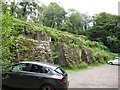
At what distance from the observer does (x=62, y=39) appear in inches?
605

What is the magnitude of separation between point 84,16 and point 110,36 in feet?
55.9

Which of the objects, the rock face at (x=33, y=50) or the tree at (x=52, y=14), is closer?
the rock face at (x=33, y=50)

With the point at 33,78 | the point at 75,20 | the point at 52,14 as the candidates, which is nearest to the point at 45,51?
the point at 33,78

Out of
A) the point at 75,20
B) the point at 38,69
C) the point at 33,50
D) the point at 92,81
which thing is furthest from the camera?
the point at 75,20

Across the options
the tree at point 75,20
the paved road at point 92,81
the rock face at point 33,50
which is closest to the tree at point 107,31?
the tree at point 75,20

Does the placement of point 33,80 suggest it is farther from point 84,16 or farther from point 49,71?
point 84,16

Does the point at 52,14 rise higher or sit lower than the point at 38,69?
higher

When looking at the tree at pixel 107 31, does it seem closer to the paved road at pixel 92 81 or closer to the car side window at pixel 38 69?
Result: the paved road at pixel 92 81

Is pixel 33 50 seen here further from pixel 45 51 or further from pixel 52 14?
pixel 52 14

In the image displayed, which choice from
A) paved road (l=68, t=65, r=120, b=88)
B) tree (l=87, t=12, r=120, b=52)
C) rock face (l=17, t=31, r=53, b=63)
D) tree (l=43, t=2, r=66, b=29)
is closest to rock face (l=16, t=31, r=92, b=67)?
rock face (l=17, t=31, r=53, b=63)

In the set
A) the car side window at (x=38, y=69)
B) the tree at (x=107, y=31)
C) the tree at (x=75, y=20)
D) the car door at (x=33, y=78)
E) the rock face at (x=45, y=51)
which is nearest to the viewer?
the car door at (x=33, y=78)

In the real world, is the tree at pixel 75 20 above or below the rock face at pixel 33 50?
above

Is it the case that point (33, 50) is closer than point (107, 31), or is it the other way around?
point (33, 50)

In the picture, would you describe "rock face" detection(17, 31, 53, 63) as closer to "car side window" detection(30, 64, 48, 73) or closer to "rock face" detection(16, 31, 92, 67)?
"rock face" detection(16, 31, 92, 67)
